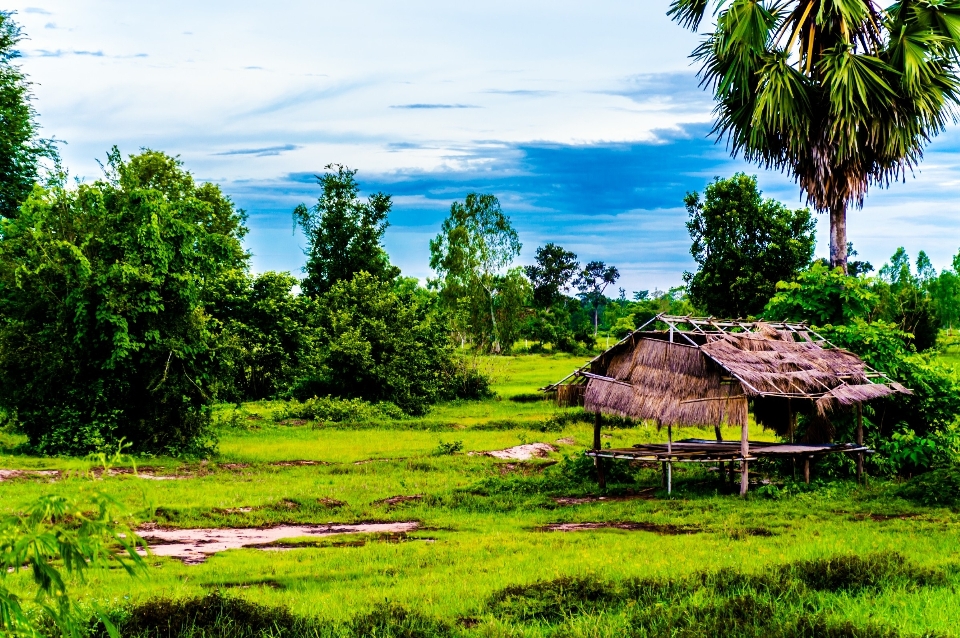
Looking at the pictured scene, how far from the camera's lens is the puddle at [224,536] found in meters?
12.9

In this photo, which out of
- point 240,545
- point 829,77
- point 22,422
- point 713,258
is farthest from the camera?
point 713,258

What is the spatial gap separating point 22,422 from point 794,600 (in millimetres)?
21859

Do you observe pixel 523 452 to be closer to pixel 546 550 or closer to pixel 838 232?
pixel 838 232

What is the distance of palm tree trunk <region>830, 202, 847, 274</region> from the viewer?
21.0m

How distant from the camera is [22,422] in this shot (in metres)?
23.8

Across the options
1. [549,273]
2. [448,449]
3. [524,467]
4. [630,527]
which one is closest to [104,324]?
[448,449]

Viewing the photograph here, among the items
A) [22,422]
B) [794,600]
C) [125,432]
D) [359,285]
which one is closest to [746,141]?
[794,600]

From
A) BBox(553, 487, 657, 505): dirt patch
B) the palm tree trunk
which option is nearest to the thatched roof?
BBox(553, 487, 657, 505): dirt patch

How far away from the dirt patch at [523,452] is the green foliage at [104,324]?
8533mm

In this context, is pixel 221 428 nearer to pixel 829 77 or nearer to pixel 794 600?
pixel 829 77

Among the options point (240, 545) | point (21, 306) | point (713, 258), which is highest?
point (713, 258)

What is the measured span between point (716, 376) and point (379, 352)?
24125 millimetres

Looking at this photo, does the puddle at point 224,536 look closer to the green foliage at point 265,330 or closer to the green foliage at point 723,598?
the green foliage at point 723,598

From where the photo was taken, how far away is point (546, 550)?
12523 mm
